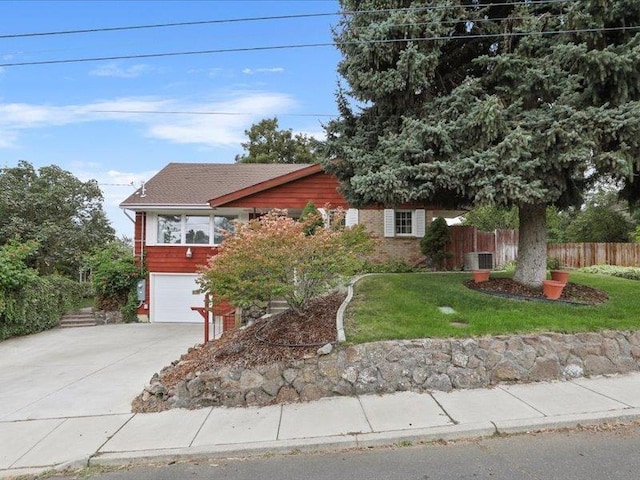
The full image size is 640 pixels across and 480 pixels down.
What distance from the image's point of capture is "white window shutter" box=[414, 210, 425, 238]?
1479 cm

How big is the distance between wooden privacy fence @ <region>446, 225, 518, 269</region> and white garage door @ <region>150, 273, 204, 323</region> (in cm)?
1022

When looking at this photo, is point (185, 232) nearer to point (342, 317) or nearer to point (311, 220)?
point (311, 220)

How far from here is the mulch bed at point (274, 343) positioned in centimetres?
557

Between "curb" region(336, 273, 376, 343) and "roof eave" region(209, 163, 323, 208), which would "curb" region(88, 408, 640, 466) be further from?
"roof eave" region(209, 163, 323, 208)

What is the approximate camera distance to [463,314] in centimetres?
654

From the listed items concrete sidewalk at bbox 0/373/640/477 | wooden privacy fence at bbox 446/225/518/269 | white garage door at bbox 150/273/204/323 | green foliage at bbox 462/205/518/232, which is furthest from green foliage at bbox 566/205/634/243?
white garage door at bbox 150/273/204/323

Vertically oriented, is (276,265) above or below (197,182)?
below

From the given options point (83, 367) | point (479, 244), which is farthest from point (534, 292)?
Answer: point (83, 367)

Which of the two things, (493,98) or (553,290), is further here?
(553,290)

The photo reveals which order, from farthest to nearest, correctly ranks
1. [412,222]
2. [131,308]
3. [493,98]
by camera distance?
[131,308], [412,222], [493,98]

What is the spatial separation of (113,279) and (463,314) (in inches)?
577

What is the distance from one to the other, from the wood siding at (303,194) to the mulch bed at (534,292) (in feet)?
20.9

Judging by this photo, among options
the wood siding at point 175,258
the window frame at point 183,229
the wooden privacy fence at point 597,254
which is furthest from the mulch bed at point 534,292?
the wooden privacy fence at point 597,254

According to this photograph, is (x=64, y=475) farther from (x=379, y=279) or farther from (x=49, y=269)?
(x=49, y=269)
